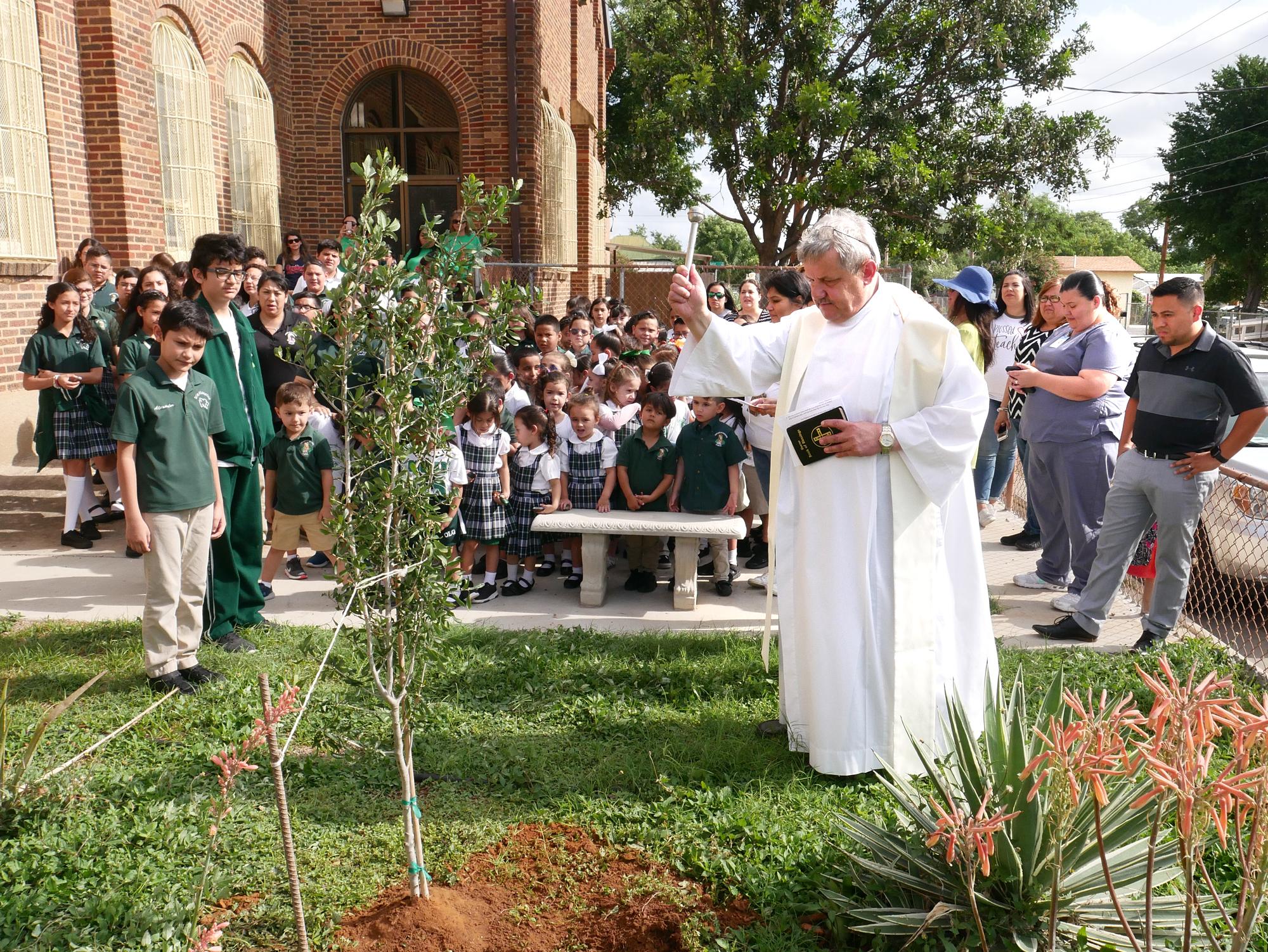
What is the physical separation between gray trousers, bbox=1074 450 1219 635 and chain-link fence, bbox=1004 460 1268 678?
718 millimetres

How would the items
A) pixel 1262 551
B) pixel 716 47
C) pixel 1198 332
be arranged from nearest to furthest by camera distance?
pixel 1198 332
pixel 1262 551
pixel 716 47

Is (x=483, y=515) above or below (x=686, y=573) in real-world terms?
above

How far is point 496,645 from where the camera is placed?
19.8 ft

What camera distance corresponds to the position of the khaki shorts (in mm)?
7133

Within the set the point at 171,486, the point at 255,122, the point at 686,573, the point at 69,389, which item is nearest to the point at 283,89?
the point at 255,122

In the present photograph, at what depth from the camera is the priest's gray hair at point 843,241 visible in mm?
4164

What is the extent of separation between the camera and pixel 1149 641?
602cm

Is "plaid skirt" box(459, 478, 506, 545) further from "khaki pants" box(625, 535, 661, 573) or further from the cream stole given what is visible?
the cream stole

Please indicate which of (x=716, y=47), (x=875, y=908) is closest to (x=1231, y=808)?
(x=875, y=908)

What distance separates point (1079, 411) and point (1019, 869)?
4.53 meters

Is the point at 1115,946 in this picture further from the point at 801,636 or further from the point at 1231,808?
the point at 801,636

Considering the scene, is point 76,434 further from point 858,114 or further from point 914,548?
point 858,114

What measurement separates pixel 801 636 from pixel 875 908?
1.39m

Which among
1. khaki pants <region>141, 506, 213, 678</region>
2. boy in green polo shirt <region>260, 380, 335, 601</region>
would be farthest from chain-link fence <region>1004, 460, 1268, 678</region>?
khaki pants <region>141, 506, 213, 678</region>
